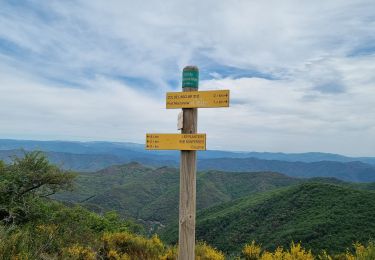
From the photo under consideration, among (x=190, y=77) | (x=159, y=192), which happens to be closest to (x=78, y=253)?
(x=190, y=77)

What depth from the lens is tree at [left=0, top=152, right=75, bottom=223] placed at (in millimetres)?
10171

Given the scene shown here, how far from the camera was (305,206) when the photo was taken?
258 ft

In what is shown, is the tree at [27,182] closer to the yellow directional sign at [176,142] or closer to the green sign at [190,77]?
the yellow directional sign at [176,142]

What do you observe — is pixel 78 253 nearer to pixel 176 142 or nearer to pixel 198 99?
pixel 176 142

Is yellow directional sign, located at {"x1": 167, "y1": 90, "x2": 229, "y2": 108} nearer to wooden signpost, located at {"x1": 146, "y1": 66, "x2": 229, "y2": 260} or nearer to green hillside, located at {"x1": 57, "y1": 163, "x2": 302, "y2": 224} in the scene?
wooden signpost, located at {"x1": 146, "y1": 66, "x2": 229, "y2": 260}

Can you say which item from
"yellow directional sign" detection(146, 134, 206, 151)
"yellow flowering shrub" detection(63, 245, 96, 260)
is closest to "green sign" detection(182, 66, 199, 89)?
"yellow directional sign" detection(146, 134, 206, 151)

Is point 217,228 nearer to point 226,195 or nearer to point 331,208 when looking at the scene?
point 331,208

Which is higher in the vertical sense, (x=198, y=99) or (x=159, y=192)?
(x=198, y=99)

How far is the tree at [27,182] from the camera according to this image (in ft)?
33.4

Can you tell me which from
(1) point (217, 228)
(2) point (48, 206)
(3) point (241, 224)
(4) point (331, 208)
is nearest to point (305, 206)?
(4) point (331, 208)

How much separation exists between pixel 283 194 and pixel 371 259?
89564 millimetres

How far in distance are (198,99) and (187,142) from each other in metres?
0.76

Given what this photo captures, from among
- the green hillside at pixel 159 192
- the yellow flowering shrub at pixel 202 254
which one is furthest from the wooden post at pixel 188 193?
the green hillside at pixel 159 192

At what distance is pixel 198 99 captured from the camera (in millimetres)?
5656
